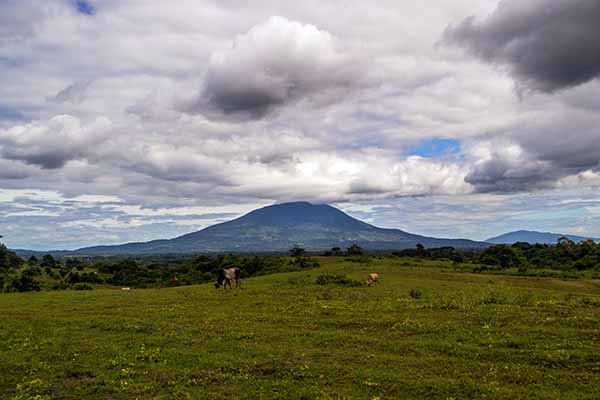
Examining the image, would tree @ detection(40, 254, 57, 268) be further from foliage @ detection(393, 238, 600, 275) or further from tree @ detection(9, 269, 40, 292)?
foliage @ detection(393, 238, 600, 275)

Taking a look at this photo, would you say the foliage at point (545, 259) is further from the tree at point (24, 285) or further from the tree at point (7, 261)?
the tree at point (7, 261)

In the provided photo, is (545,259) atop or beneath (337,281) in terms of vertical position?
beneath

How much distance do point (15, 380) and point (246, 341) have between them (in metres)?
8.38

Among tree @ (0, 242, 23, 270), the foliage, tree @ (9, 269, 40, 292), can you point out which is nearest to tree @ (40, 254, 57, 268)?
tree @ (0, 242, 23, 270)

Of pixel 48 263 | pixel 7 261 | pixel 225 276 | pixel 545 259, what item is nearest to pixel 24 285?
pixel 7 261

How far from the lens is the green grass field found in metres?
13.4

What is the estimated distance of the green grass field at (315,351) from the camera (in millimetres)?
13359

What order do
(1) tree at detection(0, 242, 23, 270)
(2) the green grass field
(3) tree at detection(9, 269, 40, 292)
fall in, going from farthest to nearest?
(1) tree at detection(0, 242, 23, 270), (3) tree at detection(9, 269, 40, 292), (2) the green grass field

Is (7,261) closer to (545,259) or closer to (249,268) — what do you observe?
(249,268)

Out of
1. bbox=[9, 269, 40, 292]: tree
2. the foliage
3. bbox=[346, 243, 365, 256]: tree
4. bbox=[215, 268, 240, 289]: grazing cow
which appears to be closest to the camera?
bbox=[215, 268, 240, 289]: grazing cow

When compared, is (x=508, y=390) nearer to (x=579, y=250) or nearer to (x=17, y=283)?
(x=17, y=283)

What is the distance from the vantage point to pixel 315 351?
17.3 meters

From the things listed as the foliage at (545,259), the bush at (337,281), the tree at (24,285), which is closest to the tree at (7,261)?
the tree at (24,285)

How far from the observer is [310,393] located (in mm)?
12930
